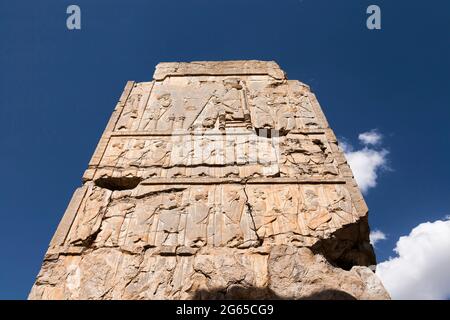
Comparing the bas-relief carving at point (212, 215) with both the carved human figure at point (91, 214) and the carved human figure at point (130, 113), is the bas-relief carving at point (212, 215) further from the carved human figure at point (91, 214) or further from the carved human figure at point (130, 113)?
the carved human figure at point (130, 113)

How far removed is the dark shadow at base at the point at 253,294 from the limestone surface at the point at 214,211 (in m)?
0.01

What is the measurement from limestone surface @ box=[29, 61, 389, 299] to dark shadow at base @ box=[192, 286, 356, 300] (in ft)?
0.03

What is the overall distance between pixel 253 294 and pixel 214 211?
1108mm

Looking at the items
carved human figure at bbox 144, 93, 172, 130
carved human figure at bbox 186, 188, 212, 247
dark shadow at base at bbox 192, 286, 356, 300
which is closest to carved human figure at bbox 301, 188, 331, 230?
dark shadow at base at bbox 192, 286, 356, 300

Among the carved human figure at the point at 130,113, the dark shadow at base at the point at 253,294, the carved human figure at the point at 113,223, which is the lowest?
the dark shadow at base at the point at 253,294

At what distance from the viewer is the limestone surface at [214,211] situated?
11.9 feet

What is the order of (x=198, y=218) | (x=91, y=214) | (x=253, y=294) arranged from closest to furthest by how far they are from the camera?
(x=253, y=294) → (x=198, y=218) → (x=91, y=214)

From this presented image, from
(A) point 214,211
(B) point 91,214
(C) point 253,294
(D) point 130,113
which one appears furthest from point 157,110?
(C) point 253,294

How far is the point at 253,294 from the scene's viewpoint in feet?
11.6

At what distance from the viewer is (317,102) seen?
6125 mm

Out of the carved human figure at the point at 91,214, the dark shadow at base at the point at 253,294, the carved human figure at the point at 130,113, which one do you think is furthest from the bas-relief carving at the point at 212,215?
the carved human figure at the point at 130,113

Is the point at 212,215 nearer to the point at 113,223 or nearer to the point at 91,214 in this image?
the point at 113,223
